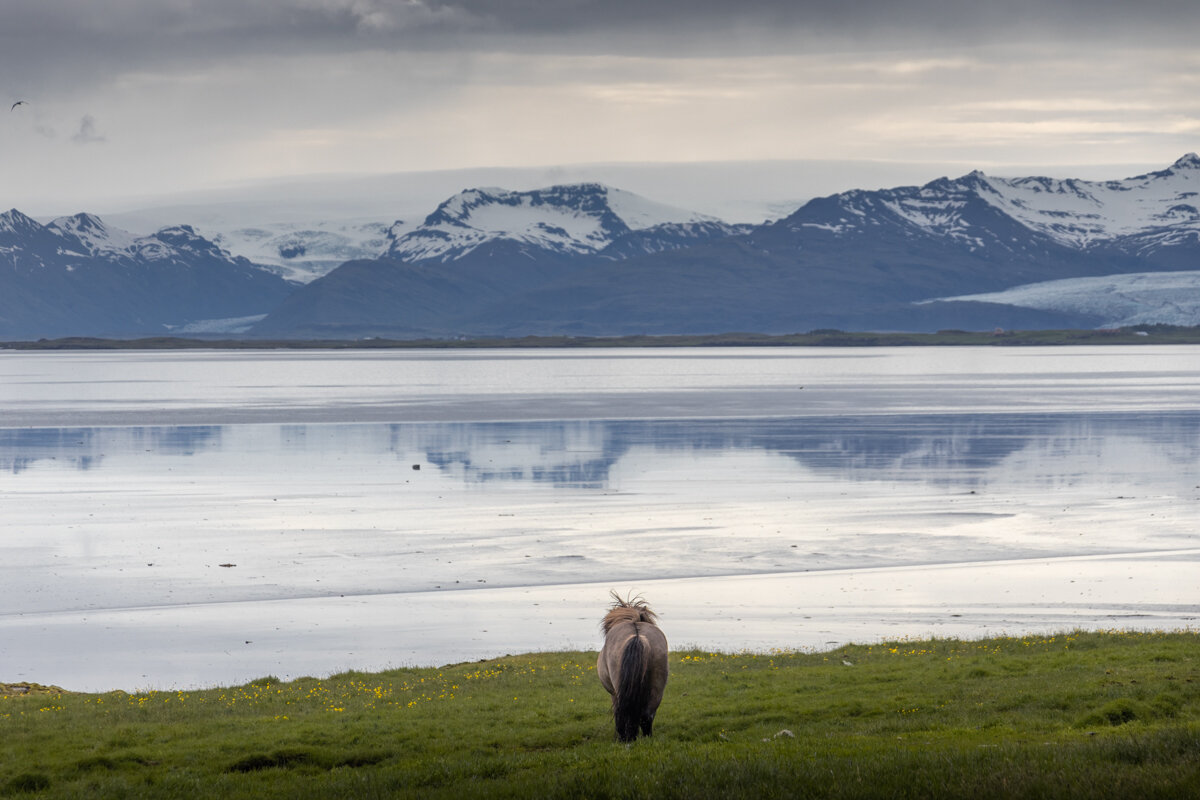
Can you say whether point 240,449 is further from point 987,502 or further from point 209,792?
point 209,792

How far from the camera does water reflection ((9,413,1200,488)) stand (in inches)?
2119

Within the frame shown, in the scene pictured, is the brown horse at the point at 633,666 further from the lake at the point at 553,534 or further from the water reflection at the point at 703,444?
the water reflection at the point at 703,444

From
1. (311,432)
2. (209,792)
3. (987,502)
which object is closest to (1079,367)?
(311,432)

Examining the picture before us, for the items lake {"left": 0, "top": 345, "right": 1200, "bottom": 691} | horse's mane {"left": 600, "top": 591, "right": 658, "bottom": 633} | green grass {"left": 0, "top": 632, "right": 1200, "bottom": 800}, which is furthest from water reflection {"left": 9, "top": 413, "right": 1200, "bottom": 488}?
horse's mane {"left": 600, "top": 591, "right": 658, "bottom": 633}

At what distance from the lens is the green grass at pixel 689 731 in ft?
44.5

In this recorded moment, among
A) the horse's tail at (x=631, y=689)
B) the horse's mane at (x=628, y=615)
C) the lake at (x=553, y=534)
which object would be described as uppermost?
the horse's mane at (x=628, y=615)

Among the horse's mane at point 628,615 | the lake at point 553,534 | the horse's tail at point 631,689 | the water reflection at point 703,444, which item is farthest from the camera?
the water reflection at point 703,444

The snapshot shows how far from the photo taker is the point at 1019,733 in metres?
16.5

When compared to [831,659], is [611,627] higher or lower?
higher

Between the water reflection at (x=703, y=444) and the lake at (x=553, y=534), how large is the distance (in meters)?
0.30

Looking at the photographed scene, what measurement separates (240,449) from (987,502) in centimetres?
3474

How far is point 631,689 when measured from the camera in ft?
51.2

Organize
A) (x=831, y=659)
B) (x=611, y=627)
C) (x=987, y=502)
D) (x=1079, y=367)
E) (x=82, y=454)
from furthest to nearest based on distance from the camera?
(x=1079, y=367), (x=82, y=454), (x=987, y=502), (x=831, y=659), (x=611, y=627)

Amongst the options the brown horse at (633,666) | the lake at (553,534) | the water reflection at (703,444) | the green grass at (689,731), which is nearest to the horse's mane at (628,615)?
the brown horse at (633,666)
